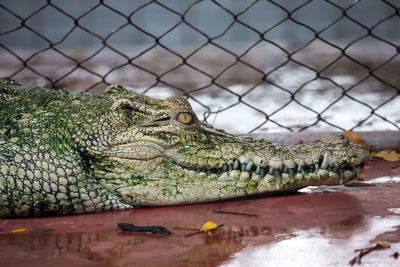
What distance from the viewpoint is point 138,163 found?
2598 millimetres

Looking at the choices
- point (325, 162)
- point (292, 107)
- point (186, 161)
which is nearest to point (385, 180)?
point (325, 162)

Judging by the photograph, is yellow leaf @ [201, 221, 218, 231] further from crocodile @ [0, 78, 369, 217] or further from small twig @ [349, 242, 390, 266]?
small twig @ [349, 242, 390, 266]

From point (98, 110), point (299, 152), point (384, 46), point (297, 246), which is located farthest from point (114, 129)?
point (384, 46)

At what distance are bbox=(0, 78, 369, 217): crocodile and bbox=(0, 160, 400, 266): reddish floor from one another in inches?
3.1

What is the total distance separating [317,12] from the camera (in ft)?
51.7

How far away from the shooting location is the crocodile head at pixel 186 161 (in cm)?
257

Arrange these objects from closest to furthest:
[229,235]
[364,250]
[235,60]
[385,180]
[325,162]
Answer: [364,250]
[229,235]
[325,162]
[385,180]
[235,60]

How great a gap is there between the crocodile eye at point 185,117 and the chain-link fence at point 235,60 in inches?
32.1

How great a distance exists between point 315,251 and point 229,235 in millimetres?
379

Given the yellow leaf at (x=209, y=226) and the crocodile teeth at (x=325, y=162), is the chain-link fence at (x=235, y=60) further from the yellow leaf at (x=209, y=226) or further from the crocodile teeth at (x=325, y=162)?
the yellow leaf at (x=209, y=226)

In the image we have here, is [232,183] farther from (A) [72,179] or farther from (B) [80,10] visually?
(B) [80,10]

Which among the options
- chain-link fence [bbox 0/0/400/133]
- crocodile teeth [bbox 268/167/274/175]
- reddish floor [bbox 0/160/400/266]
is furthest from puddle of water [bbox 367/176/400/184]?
chain-link fence [bbox 0/0/400/133]

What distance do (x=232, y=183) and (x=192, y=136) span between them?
11.8 inches

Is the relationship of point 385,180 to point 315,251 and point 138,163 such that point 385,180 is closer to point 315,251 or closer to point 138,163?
point 315,251
